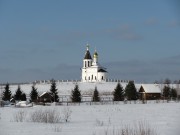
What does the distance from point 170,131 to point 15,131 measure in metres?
6.46

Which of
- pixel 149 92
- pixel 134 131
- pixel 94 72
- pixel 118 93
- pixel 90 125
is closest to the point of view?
pixel 134 131

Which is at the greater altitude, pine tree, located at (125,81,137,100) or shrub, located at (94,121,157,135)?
pine tree, located at (125,81,137,100)

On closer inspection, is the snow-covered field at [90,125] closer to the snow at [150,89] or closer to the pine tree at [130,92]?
the pine tree at [130,92]

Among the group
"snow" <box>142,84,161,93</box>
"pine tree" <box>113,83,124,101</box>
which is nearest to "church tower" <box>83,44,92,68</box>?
"snow" <box>142,84,161,93</box>

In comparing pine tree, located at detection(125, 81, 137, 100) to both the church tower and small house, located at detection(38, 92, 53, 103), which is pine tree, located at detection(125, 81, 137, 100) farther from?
the church tower

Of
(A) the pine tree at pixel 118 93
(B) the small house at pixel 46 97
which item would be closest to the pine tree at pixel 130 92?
(A) the pine tree at pixel 118 93

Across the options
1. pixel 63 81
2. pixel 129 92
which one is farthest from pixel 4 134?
pixel 63 81

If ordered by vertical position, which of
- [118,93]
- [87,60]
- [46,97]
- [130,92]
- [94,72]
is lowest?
[46,97]

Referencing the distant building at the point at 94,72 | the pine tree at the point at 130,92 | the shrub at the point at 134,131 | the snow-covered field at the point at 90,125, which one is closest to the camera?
the shrub at the point at 134,131

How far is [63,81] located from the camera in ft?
436

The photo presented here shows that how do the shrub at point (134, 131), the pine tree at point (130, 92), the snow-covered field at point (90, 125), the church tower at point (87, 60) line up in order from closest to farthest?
the shrub at point (134, 131) < the snow-covered field at point (90, 125) < the pine tree at point (130, 92) < the church tower at point (87, 60)

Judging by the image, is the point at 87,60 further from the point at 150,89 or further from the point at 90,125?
the point at 90,125

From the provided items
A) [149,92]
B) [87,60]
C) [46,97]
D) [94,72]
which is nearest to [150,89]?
[149,92]

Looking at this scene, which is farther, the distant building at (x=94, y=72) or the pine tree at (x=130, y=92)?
the distant building at (x=94, y=72)
